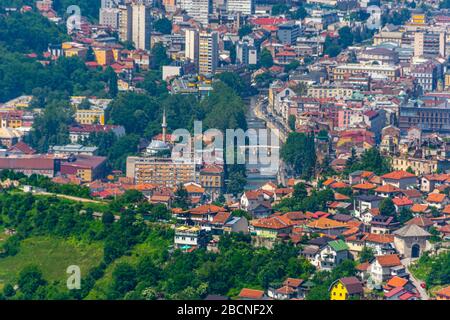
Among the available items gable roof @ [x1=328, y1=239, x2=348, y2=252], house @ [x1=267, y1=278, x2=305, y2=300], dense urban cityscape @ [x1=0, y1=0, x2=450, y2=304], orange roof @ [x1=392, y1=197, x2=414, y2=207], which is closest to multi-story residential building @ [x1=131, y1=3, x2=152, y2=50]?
dense urban cityscape @ [x1=0, y1=0, x2=450, y2=304]

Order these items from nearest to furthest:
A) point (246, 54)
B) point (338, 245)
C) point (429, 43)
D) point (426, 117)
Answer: point (338, 245) < point (426, 117) < point (429, 43) < point (246, 54)

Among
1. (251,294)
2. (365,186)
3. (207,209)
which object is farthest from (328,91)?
(251,294)

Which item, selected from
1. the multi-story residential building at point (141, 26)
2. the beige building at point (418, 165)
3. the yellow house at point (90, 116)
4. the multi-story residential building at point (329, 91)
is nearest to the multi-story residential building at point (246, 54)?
the multi-story residential building at point (141, 26)

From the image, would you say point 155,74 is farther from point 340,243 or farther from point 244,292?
point 244,292

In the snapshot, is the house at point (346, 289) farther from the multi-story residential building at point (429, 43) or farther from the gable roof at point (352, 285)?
the multi-story residential building at point (429, 43)

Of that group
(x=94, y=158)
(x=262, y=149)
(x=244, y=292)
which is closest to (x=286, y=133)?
(x=262, y=149)

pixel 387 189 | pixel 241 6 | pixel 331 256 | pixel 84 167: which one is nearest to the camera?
pixel 331 256

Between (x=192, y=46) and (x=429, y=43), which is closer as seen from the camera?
(x=192, y=46)

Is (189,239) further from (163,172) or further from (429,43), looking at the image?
(429,43)
